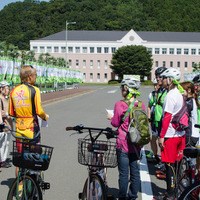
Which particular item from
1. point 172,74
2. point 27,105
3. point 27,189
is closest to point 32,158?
point 27,189

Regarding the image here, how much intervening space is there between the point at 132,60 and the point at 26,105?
94.1 meters

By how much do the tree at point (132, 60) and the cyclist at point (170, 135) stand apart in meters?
92.0

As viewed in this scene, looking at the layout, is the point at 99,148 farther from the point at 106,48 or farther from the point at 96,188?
the point at 106,48

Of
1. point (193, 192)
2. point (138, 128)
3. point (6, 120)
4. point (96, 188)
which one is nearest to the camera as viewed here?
point (193, 192)

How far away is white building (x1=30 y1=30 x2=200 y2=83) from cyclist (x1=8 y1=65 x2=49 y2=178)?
10331 centimetres

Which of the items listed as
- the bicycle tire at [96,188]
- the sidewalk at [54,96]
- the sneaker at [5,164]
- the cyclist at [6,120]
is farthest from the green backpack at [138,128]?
the sidewalk at [54,96]

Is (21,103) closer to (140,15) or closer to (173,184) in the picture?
(173,184)

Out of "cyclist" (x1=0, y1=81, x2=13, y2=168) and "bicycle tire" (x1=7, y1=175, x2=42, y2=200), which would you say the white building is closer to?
"cyclist" (x1=0, y1=81, x2=13, y2=168)

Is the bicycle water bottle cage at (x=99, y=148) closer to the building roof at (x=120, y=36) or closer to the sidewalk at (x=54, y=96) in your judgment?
the sidewalk at (x=54, y=96)

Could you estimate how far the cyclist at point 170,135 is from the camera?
4.28m

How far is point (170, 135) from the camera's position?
14.4 feet

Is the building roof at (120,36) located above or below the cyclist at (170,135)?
above

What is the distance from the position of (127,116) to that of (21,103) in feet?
4.24

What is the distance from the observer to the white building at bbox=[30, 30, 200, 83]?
10594 centimetres
